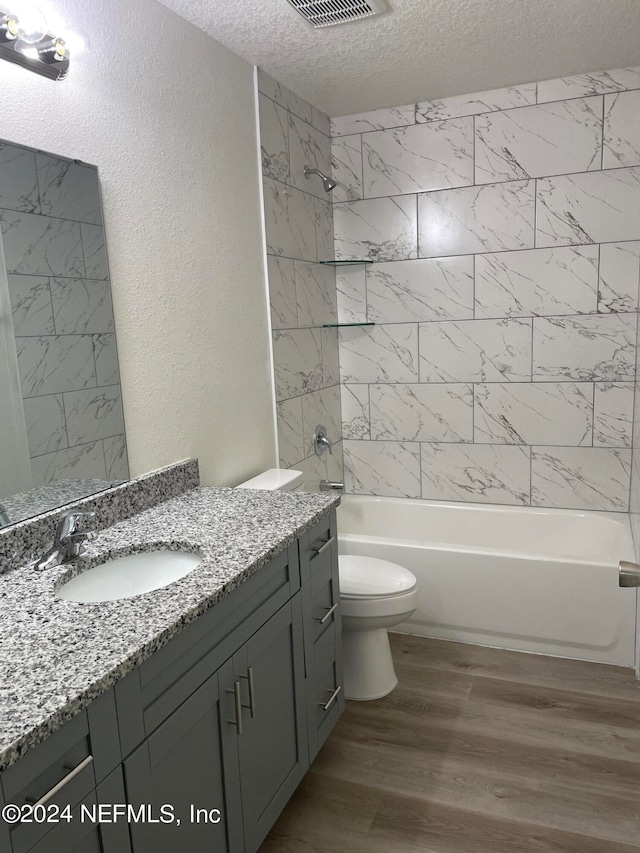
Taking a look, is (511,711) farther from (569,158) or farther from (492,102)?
(492,102)

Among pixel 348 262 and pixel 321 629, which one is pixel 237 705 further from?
pixel 348 262

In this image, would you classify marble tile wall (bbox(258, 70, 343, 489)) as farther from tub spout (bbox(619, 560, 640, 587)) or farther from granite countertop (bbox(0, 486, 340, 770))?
tub spout (bbox(619, 560, 640, 587))

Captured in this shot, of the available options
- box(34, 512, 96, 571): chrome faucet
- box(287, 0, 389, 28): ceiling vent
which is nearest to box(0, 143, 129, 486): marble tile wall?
box(34, 512, 96, 571): chrome faucet

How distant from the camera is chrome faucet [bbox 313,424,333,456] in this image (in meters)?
3.43

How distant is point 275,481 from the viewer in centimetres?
271

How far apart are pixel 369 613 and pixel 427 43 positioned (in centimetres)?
223

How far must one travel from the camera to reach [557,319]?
3.29 m

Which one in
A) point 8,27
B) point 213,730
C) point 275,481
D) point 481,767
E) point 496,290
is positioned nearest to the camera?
point 213,730

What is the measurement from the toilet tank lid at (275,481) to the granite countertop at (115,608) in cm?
45

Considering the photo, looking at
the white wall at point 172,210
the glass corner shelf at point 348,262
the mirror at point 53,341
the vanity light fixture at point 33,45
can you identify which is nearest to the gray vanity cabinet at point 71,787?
the mirror at point 53,341

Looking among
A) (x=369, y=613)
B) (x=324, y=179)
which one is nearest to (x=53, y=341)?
(x=369, y=613)

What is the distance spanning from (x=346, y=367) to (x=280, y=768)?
2.36 metres

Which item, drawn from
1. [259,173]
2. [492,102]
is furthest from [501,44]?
[259,173]

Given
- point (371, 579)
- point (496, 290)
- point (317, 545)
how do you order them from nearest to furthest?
point (317, 545) → point (371, 579) → point (496, 290)
